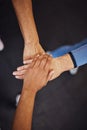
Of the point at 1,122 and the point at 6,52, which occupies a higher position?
the point at 6,52

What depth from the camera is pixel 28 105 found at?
39.3 inches

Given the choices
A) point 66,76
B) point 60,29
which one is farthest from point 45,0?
point 66,76

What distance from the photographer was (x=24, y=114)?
0.97 m

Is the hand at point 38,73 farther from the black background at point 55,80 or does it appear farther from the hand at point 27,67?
the black background at point 55,80

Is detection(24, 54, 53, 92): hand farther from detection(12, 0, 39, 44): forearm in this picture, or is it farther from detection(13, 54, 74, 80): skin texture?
detection(12, 0, 39, 44): forearm

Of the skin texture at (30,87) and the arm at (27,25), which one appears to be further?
the arm at (27,25)

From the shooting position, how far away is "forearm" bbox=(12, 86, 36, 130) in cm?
96

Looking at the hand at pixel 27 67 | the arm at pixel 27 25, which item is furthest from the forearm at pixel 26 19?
the hand at pixel 27 67

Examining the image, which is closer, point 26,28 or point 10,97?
point 26,28

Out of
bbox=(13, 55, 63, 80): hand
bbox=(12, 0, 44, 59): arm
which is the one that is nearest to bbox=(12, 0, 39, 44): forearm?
bbox=(12, 0, 44, 59): arm

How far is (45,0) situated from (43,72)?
34.0 inches

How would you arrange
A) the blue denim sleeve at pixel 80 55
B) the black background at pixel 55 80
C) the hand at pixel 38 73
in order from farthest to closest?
the black background at pixel 55 80 < the blue denim sleeve at pixel 80 55 < the hand at pixel 38 73

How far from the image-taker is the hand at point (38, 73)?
1.06 meters

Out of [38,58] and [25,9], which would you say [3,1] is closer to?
[25,9]
